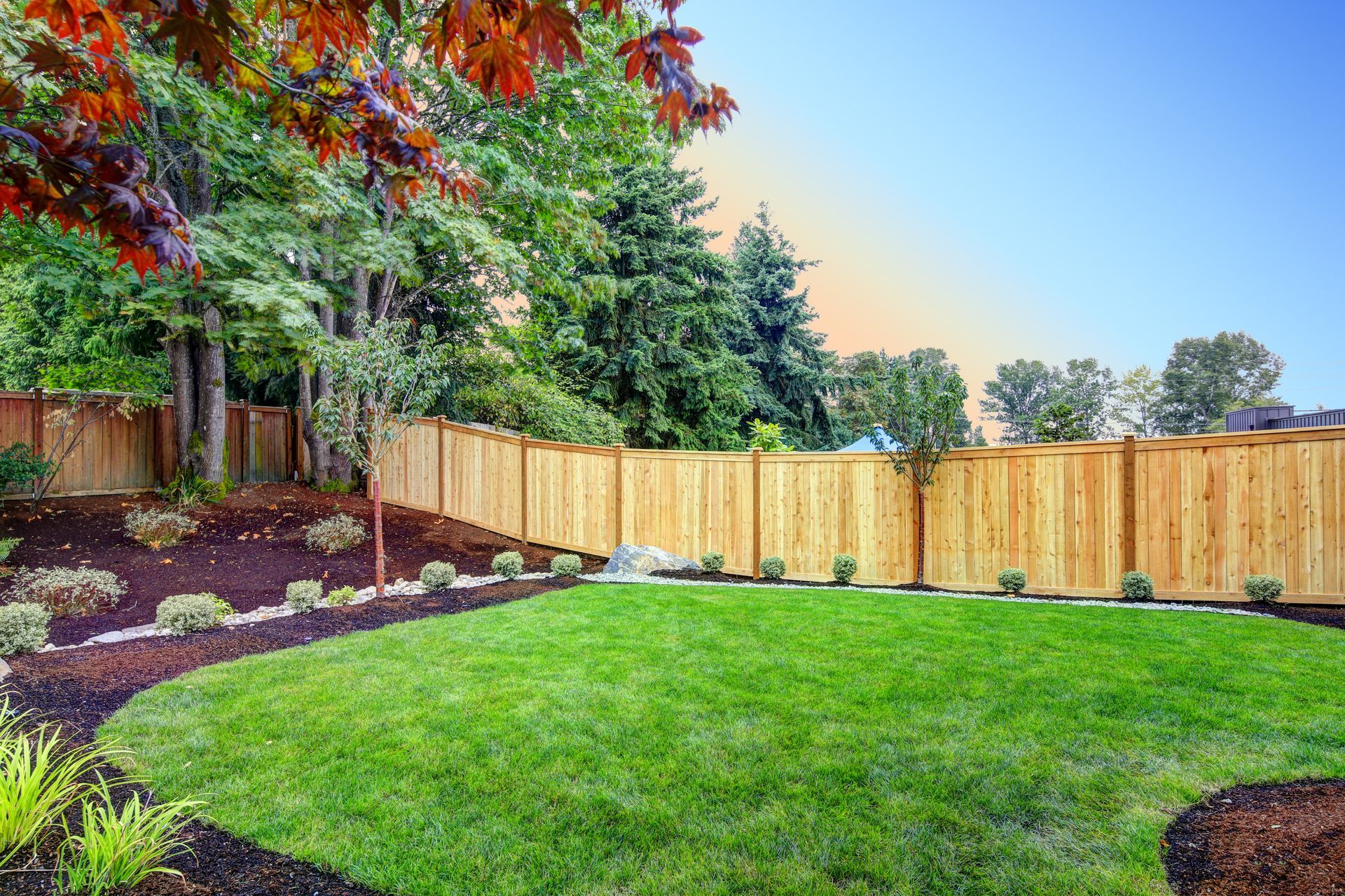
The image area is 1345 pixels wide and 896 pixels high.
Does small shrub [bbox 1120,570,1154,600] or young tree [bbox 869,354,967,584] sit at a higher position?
young tree [bbox 869,354,967,584]

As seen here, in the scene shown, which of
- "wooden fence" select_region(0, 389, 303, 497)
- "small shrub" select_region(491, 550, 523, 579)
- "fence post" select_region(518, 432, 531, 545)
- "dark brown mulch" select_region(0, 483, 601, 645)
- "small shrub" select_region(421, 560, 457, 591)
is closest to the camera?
"dark brown mulch" select_region(0, 483, 601, 645)

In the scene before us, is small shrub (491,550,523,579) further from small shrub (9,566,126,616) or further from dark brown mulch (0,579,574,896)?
small shrub (9,566,126,616)

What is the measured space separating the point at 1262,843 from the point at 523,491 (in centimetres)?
921

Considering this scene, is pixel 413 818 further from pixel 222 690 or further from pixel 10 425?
pixel 10 425

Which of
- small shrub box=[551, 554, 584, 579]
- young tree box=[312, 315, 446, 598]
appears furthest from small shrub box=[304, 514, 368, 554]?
small shrub box=[551, 554, 584, 579]

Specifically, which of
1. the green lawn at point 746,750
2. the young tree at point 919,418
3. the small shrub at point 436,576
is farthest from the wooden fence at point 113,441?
the young tree at point 919,418

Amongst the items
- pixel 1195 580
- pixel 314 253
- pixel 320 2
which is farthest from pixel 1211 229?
pixel 320 2

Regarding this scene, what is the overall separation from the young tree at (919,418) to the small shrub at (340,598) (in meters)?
6.10

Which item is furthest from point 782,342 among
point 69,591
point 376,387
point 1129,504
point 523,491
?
point 69,591

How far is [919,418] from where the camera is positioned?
7441 millimetres

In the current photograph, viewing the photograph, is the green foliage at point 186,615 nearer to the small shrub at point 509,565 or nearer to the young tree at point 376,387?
the young tree at point 376,387

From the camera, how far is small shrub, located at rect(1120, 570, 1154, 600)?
6.47 meters

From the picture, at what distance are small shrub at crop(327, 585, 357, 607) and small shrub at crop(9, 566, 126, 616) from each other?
189 cm

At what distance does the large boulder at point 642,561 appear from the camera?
27.8ft
